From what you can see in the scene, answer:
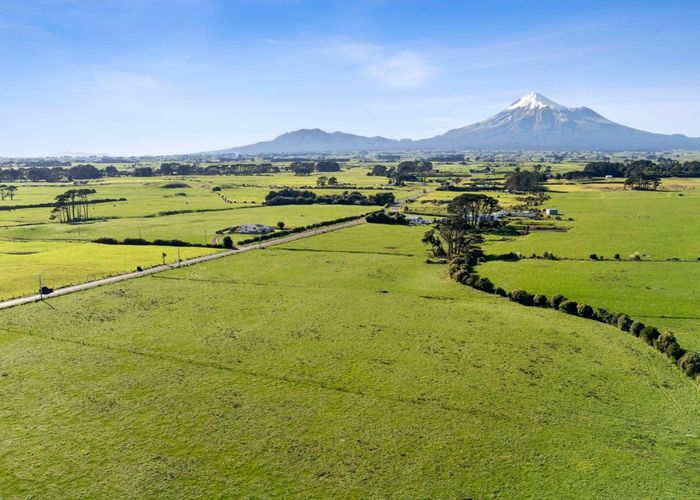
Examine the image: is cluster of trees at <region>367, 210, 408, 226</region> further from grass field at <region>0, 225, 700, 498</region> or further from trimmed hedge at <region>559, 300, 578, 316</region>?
trimmed hedge at <region>559, 300, 578, 316</region>

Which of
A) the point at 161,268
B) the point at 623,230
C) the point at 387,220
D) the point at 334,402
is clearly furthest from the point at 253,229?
the point at 334,402

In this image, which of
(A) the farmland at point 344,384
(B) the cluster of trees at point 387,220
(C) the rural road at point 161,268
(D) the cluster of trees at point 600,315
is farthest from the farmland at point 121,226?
(D) the cluster of trees at point 600,315

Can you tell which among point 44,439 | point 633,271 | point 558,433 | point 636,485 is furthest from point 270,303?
point 633,271

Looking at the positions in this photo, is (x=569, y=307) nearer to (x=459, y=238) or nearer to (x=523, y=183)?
(x=459, y=238)

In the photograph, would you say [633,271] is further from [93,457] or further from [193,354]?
[93,457]

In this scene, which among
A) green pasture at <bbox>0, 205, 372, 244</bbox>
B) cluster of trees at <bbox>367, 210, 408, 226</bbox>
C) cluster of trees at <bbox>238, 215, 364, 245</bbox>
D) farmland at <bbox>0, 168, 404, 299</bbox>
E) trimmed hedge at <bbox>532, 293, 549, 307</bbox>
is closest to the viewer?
trimmed hedge at <bbox>532, 293, 549, 307</bbox>

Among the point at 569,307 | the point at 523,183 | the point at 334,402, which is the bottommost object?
the point at 334,402

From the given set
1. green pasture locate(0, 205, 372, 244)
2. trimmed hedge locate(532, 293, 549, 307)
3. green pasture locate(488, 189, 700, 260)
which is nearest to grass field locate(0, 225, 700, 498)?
trimmed hedge locate(532, 293, 549, 307)

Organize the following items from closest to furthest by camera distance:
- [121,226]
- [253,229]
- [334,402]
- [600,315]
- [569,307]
→ 1. [334,402]
2. [600,315]
3. [569,307]
4. [253,229]
5. [121,226]
